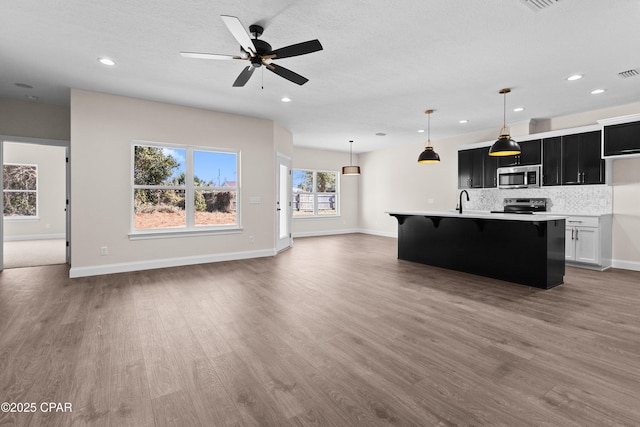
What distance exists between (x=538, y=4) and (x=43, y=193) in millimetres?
11701

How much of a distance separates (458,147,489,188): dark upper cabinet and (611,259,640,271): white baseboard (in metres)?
2.70

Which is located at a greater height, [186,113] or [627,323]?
[186,113]

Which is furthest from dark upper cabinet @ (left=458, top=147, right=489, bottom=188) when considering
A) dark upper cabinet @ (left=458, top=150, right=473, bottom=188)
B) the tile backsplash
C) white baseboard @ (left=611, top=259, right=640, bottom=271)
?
white baseboard @ (left=611, top=259, right=640, bottom=271)

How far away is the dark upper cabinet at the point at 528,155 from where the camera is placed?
6.04 metres

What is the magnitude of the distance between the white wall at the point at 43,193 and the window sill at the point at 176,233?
601 centimetres

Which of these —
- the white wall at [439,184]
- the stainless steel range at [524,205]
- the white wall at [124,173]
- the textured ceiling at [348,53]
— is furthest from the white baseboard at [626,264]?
the white wall at [124,173]

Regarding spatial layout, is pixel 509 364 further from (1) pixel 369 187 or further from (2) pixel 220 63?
(1) pixel 369 187

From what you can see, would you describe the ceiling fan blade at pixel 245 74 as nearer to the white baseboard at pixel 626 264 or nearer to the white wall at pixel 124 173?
the white wall at pixel 124 173

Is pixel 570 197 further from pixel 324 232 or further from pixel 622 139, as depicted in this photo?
pixel 324 232

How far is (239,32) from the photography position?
2.54 m

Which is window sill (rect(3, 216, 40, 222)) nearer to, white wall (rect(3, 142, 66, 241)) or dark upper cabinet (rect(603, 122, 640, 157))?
white wall (rect(3, 142, 66, 241))

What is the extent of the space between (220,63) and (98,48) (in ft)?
4.30

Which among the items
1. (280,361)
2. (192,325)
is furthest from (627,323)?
(192,325)

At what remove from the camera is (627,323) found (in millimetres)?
2914
